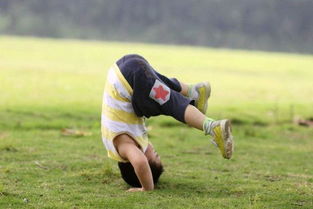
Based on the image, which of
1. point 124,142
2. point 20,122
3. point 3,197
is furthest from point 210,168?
point 20,122

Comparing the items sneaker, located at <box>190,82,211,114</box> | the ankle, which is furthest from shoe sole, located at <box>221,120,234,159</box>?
sneaker, located at <box>190,82,211,114</box>

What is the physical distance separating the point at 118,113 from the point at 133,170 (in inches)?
33.1

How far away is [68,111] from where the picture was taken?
19703 millimetres

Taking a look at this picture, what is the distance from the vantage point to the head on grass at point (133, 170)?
873 centimetres

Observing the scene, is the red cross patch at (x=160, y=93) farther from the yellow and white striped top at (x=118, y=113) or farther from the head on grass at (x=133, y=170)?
the head on grass at (x=133, y=170)

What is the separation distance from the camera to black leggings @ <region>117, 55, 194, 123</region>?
809cm

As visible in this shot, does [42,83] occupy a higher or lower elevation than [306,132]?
lower

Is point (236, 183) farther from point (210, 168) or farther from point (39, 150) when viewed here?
point (39, 150)

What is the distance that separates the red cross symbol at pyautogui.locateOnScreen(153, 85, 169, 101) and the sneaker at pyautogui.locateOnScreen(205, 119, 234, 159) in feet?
2.38

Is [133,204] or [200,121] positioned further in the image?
[200,121]

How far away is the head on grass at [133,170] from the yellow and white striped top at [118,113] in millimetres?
123

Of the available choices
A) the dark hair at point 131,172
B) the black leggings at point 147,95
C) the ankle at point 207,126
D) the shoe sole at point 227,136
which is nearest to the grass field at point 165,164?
the dark hair at point 131,172

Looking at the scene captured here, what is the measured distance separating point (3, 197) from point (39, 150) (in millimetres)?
4587

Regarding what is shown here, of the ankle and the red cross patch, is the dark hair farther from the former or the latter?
the ankle
